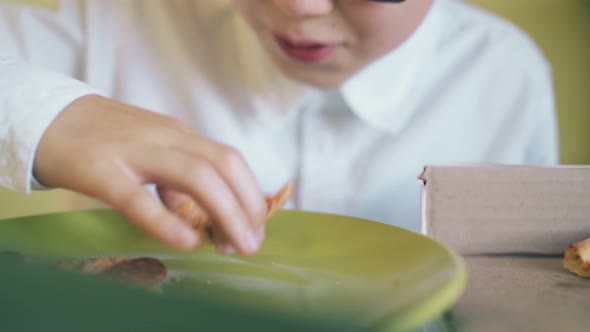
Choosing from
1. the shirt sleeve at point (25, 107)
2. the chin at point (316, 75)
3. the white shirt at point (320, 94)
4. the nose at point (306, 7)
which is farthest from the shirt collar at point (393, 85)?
the shirt sleeve at point (25, 107)

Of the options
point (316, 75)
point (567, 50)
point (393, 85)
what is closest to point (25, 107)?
point (316, 75)

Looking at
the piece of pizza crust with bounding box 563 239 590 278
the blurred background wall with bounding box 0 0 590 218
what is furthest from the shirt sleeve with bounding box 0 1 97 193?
the blurred background wall with bounding box 0 0 590 218

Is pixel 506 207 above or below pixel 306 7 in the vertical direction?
below

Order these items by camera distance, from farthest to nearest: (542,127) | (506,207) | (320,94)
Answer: (542,127)
(320,94)
(506,207)

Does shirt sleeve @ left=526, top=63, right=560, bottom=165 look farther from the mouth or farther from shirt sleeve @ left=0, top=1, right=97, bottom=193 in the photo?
shirt sleeve @ left=0, top=1, right=97, bottom=193

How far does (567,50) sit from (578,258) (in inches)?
27.1

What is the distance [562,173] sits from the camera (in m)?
0.44

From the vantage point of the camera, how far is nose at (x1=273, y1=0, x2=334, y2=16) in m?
0.46

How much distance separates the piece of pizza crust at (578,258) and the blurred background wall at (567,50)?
25.7 inches

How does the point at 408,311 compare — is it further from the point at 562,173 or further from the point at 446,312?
the point at 562,173

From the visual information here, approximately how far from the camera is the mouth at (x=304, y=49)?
0.51m

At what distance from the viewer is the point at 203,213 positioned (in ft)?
1.24

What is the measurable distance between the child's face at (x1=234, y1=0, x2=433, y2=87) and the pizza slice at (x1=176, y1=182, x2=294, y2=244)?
148 mm

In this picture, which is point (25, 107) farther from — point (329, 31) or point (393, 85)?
point (393, 85)
